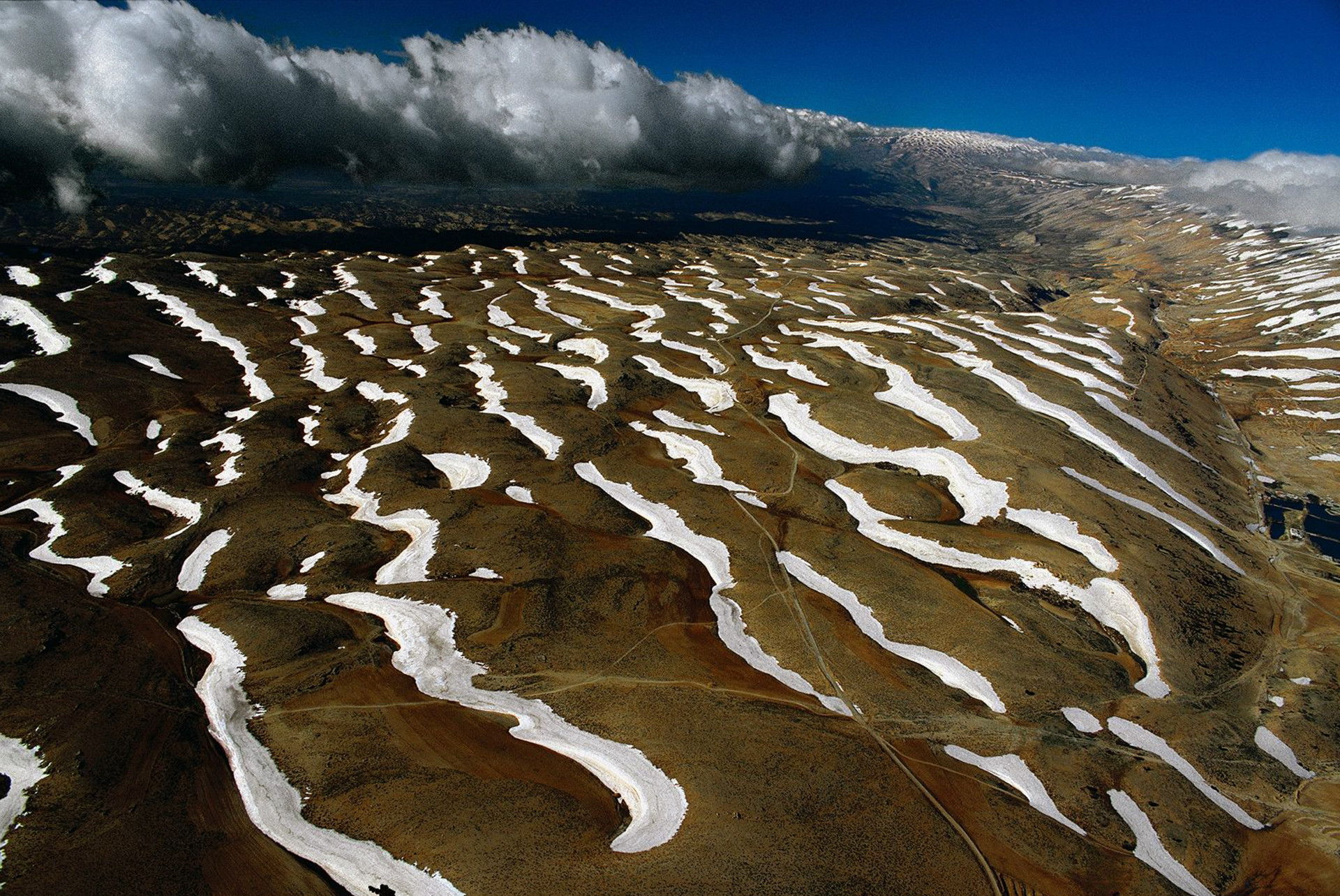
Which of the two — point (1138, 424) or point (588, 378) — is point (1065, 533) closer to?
point (1138, 424)

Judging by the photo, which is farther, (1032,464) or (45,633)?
(1032,464)

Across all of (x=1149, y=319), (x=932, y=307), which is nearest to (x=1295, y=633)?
(x=932, y=307)

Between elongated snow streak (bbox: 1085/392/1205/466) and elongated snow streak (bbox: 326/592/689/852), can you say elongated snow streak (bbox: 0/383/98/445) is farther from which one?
elongated snow streak (bbox: 1085/392/1205/466)

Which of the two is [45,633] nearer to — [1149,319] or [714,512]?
[714,512]

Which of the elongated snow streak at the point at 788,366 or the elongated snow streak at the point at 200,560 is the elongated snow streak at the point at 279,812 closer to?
the elongated snow streak at the point at 200,560

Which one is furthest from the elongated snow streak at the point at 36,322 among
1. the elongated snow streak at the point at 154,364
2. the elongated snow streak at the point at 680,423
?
the elongated snow streak at the point at 680,423

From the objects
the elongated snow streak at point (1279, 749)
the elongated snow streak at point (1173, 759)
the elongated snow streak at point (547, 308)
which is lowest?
the elongated snow streak at point (547, 308)
